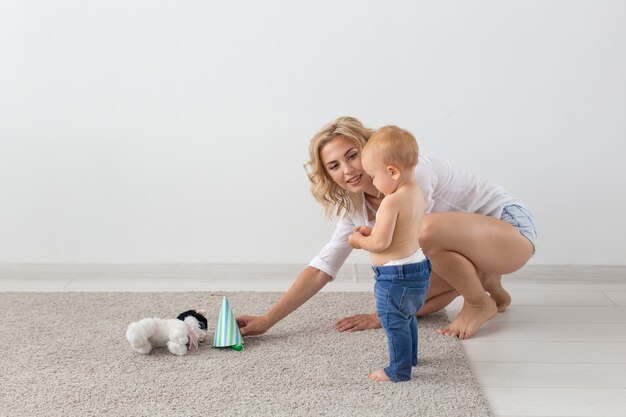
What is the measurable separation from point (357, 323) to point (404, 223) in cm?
57

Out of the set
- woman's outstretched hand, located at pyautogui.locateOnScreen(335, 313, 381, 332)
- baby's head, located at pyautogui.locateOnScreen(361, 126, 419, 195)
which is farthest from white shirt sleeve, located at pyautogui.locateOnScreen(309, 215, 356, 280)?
baby's head, located at pyautogui.locateOnScreen(361, 126, 419, 195)

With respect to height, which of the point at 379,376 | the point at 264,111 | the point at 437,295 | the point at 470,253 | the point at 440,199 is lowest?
the point at 379,376

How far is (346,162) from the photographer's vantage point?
2111mm

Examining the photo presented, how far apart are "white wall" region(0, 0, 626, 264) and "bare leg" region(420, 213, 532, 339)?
632 mm

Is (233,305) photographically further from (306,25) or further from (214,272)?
(306,25)

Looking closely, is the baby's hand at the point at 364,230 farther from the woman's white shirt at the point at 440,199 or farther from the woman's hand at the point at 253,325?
the woman's hand at the point at 253,325

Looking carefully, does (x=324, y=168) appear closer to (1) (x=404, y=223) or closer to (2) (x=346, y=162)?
(2) (x=346, y=162)

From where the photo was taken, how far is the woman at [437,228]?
2131 millimetres

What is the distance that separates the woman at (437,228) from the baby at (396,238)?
8.9 inches

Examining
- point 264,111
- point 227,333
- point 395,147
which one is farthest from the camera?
point 264,111

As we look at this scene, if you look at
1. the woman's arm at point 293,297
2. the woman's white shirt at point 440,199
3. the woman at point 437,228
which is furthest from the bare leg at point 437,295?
the woman's arm at point 293,297

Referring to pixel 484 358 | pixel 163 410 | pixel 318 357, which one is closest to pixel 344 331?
pixel 318 357

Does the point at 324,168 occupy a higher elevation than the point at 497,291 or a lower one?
higher

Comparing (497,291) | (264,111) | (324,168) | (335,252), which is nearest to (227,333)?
(335,252)
